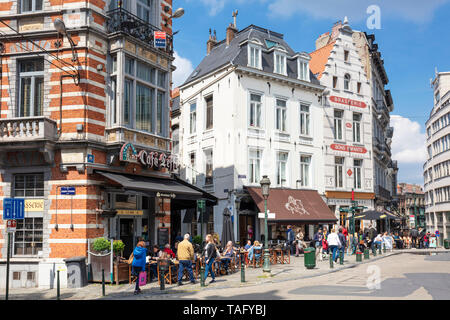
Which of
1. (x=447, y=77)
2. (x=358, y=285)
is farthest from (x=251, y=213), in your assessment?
(x=447, y=77)

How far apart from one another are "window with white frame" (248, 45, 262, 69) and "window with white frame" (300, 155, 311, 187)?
6.61 meters

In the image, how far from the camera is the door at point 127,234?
16.8 metres

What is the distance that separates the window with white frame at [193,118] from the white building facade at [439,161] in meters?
43.5

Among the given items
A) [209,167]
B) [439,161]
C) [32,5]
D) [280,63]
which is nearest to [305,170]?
[209,167]

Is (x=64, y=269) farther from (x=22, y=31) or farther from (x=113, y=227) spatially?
(x=22, y=31)

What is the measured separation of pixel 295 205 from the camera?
27078mm

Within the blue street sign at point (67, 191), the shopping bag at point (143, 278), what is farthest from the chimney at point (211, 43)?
the shopping bag at point (143, 278)

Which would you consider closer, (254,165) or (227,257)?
(227,257)

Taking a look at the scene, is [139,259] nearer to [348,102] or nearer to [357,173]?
[357,173]

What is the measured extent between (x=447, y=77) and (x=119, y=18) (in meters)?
64.4

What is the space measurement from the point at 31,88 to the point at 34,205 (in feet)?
13.4

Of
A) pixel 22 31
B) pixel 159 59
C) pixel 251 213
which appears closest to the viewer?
pixel 22 31

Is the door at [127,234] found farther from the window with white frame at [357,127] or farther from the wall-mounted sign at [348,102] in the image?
the window with white frame at [357,127]

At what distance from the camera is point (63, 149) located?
15133 millimetres
